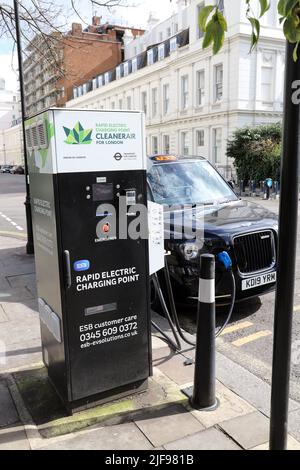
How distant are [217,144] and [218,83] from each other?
4266 millimetres

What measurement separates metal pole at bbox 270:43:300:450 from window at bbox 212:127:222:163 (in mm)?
29824

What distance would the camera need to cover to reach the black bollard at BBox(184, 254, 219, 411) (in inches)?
124

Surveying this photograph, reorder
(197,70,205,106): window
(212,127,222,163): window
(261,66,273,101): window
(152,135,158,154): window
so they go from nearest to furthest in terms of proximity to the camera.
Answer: (261,66,273,101): window → (212,127,222,163): window → (197,70,205,106): window → (152,135,158,154): window

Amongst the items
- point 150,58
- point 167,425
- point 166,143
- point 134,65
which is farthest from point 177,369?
point 134,65

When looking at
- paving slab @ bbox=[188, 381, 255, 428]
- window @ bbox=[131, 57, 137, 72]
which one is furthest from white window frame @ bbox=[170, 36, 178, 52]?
paving slab @ bbox=[188, 381, 255, 428]

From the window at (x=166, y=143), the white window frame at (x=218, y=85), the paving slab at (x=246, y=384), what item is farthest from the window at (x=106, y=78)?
the paving slab at (x=246, y=384)

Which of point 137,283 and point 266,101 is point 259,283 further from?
point 266,101

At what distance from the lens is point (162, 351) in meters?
4.18

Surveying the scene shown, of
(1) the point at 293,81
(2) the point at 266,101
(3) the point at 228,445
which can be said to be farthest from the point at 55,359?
(2) the point at 266,101

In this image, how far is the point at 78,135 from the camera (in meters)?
2.90

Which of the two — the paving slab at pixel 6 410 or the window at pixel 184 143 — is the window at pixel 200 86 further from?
the paving slab at pixel 6 410

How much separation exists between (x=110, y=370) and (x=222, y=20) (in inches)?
97.6

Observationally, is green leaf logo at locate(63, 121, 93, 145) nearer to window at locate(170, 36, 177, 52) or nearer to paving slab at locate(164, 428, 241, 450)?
paving slab at locate(164, 428, 241, 450)

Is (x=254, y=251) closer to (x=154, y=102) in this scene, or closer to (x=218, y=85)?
(x=218, y=85)
